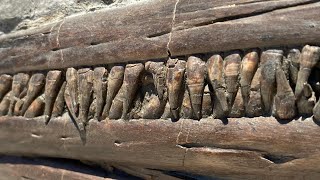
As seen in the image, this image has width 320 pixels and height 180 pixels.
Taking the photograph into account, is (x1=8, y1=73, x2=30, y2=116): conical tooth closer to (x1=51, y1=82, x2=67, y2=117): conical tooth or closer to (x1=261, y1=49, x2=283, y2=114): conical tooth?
(x1=51, y1=82, x2=67, y2=117): conical tooth

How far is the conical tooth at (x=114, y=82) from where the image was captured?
1.73m

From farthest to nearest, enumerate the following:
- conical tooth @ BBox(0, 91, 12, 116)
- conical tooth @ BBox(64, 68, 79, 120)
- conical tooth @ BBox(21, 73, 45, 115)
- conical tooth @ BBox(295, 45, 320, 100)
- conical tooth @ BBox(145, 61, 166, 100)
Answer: conical tooth @ BBox(0, 91, 12, 116) < conical tooth @ BBox(21, 73, 45, 115) < conical tooth @ BBox(64, 68, 79, 120) < conical tooth @ BBox(145, 61, 166, 100) < conical tooth @ BBox(295, 45, 320, 100)

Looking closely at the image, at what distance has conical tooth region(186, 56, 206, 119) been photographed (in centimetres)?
150

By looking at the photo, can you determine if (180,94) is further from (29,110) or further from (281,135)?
(29,110)

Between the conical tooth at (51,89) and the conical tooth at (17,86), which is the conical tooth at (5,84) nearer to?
the conical tooth at (17,86)

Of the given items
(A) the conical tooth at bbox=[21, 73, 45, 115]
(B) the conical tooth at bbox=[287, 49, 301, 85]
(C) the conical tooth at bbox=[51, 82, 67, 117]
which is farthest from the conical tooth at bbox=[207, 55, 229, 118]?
(A) the conical tooth at bbox=[21, 73, 45, 115]

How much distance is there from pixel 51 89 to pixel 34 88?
0.38 feet

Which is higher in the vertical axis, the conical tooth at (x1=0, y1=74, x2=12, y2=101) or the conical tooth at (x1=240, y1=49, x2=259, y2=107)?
the conical tooth at (x1=240, y1=49, x2=259, y2=107)

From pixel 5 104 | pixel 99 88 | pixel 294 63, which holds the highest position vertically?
pixel 294 63

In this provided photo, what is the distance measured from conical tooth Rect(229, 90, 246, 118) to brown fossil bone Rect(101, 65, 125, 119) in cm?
47

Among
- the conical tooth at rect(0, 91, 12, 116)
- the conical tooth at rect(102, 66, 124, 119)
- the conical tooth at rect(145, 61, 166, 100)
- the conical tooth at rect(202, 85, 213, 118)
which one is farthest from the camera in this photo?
the conical tooth at rect(0, 91, 12, 116)

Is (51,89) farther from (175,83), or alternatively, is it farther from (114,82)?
(175,83)

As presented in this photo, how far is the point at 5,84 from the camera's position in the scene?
217cm

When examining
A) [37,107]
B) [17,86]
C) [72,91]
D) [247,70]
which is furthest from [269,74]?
[17,86]
